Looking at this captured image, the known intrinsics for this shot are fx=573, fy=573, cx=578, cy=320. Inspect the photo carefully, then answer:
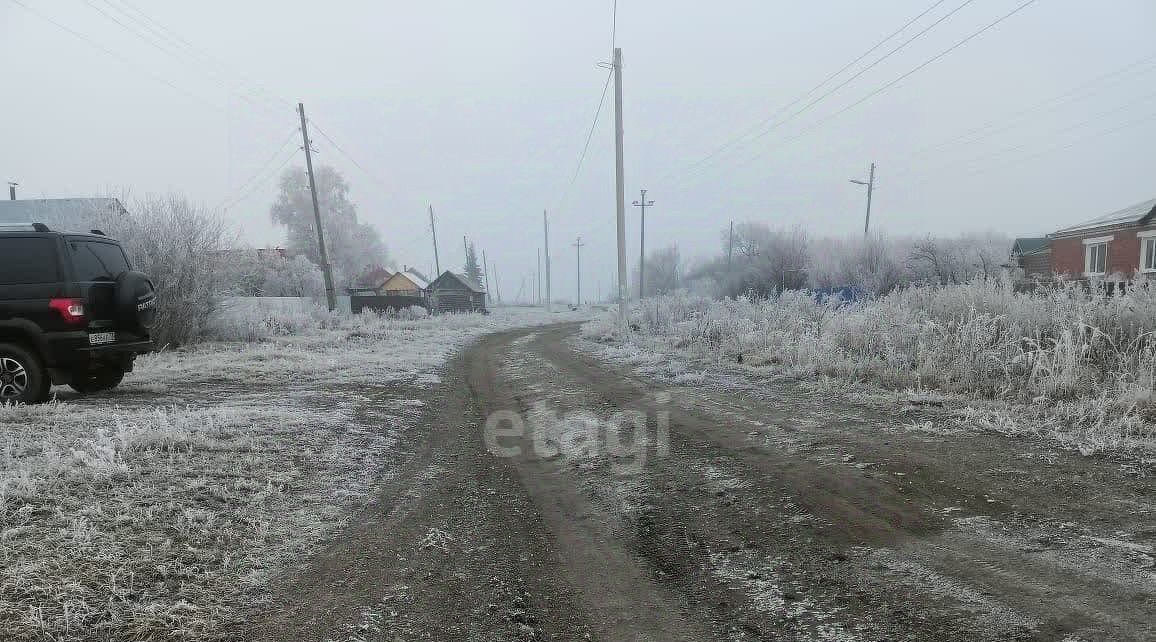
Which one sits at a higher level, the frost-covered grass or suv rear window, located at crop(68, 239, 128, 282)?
suv rear window, located at crop(68, 239, 128, 282)

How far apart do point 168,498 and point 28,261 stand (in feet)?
16.9


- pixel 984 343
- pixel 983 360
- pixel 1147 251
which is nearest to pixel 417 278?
pixel 1147 251

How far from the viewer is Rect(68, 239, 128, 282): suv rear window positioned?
7.12 m

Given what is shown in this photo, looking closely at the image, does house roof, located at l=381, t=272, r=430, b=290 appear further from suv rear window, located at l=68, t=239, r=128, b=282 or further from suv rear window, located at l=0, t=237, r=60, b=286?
suv rear window, located at l=0, t=237, r=60, b=286

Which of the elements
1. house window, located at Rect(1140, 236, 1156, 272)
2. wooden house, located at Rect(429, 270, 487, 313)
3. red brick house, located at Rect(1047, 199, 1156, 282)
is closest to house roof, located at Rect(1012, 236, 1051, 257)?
red brick house, located at Rect(1047, 199, 1156, 282)

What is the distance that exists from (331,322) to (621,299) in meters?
14.3

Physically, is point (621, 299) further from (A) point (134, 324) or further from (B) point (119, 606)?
(B) point (119, 606)

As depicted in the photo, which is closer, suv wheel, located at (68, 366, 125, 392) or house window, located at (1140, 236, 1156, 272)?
suv wheel, located at (68, 366, 125, 392)

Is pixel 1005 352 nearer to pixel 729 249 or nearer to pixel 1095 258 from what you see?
pixel 1095 258

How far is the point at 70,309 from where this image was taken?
22.6 ft

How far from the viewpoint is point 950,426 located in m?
5.63

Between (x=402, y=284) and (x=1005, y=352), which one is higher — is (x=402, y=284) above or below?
above

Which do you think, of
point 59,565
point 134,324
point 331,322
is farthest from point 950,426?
point 331,322
